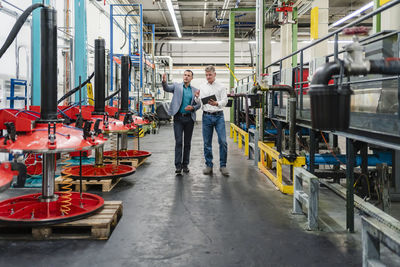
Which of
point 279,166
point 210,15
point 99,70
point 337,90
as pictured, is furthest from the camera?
point 210,15

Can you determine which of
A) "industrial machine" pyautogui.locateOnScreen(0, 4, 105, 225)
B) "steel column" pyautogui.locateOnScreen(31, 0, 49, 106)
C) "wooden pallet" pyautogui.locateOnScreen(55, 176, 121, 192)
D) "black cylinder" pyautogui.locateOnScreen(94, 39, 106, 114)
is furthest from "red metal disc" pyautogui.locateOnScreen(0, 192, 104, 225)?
"steel column" pyautogui.locateOnScreen(31, 0, 49, 106)

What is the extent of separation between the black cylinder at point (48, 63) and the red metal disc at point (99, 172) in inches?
75.0

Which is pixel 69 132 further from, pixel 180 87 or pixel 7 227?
pixel 180 87

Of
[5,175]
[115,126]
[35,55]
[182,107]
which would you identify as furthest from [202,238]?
[35,55]

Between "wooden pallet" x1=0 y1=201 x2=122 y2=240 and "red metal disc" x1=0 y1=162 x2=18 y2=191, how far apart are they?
39.9 inches

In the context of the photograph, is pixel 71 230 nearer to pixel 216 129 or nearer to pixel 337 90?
pixel 337 90

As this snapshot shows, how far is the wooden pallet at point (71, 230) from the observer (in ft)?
9.60

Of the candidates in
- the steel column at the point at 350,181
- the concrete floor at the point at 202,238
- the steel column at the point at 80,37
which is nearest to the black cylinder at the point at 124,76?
the concrete floor at the point at 202,238

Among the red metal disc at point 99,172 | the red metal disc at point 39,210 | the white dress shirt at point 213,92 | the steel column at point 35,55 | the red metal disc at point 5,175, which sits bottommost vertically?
the red metal disc at point 39,210

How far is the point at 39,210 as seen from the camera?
10.3ft

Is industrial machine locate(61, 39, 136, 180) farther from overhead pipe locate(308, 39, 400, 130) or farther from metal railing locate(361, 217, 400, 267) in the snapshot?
metal railing locate(361, 217, 400, 267)

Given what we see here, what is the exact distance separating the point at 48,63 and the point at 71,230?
1.59 meters

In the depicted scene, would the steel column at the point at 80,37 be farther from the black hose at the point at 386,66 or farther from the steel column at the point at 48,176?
the black hose at the point at 386,66

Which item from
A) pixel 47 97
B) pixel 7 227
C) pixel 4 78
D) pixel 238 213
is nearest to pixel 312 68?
pixel 238 213
